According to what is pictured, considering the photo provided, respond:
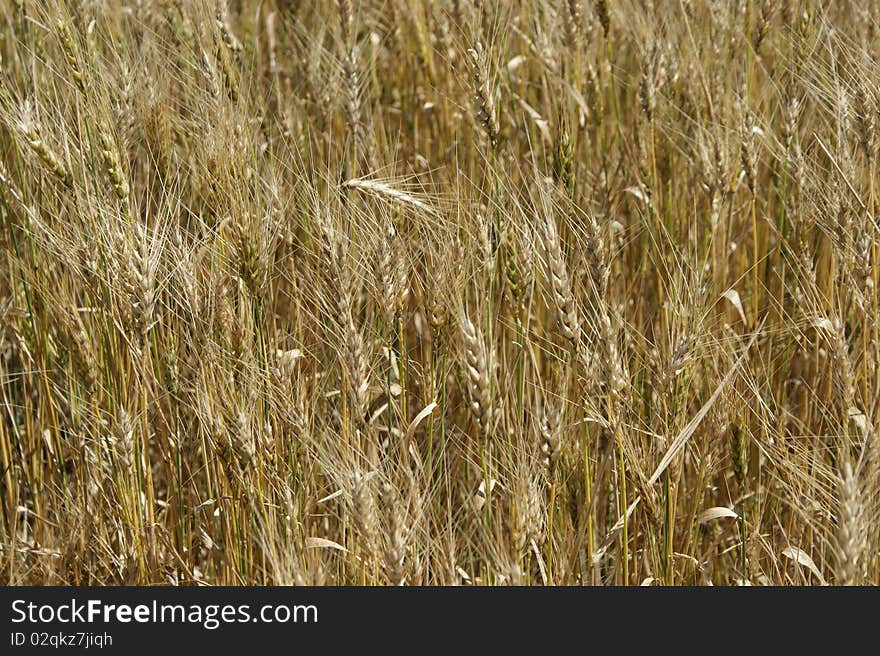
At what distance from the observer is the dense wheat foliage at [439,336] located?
1.79 metres

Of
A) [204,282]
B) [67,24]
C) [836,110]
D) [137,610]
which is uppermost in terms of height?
[67,24]

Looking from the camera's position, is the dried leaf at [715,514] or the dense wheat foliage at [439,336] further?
the dried leaf at [715,514]

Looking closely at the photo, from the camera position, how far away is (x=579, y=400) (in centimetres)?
197

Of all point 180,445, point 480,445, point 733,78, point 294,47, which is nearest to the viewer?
point 480,445

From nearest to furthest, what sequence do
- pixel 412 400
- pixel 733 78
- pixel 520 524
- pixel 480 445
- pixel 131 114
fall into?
pixel 520 524
pixel 480 445
pixel 131 114
pixel 412 400
pixel 733 78

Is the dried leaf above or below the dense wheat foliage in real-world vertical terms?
below

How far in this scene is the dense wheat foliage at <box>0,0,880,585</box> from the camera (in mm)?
1791

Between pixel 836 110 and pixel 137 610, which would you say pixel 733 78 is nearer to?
pixel 836 110

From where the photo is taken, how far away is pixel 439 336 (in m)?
1.98

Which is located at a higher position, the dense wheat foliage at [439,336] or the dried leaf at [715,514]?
the dense wheat foliage at [439,336]

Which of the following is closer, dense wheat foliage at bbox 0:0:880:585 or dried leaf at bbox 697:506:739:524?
dense wheat foliage at bbox 0:0:880:585

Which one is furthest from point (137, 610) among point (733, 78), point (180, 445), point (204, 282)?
point (733, 78)

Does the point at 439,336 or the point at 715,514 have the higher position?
the point at 439,336

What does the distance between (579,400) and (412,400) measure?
0.66 m
